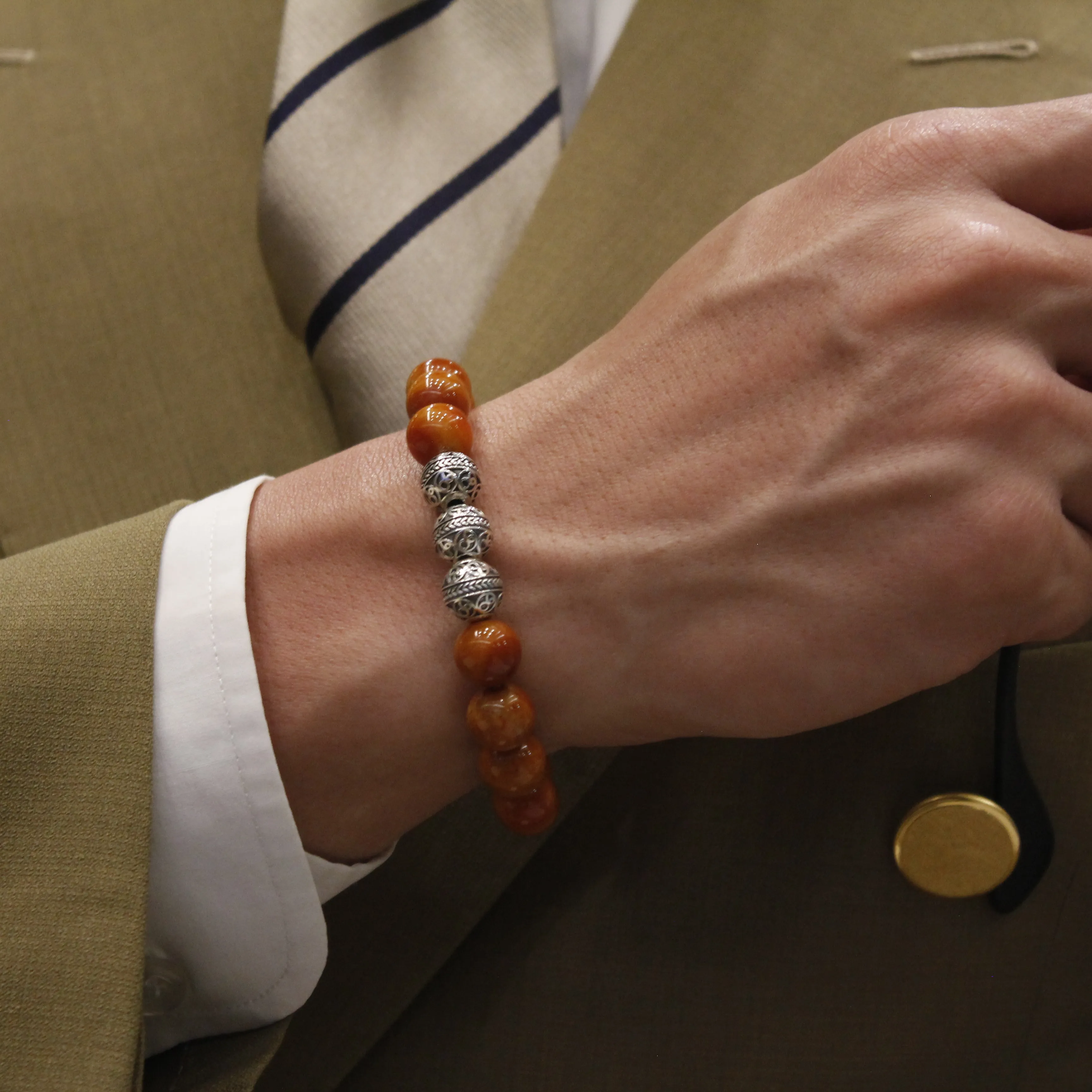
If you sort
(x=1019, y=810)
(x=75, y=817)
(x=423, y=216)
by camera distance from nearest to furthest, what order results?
1. (x=75, y=817)
2. (x=1019, y=810)
3. (x=423, y=216)

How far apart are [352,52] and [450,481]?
1.20 feet

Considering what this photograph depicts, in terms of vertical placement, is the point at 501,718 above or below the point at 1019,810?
above

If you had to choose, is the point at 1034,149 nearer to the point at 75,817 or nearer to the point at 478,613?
the point at 478,613

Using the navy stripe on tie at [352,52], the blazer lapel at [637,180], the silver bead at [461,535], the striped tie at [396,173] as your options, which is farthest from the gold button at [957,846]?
the navy stripe on tie at [352,52]

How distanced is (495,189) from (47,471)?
41 cm

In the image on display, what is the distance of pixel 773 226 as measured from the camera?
506mm

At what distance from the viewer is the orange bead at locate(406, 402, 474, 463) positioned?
0.49m

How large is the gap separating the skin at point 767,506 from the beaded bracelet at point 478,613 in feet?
0.06

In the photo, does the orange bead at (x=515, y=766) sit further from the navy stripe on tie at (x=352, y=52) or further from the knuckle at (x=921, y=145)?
the navy stripe on tie at (x=352, y=52)

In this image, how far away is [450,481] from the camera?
483 millimetres

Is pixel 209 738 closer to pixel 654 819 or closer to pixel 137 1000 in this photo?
pixel 137 1000

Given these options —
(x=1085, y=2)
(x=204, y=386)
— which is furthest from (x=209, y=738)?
(x=1085, y=2)

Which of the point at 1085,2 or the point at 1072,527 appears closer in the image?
the point at 1072,527

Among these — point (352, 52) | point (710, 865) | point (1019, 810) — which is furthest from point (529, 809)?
point (352, 52)
